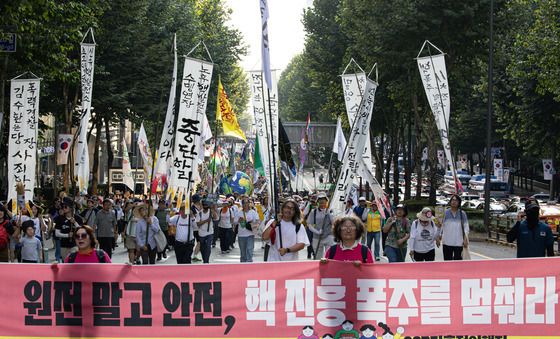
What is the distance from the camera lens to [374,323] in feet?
29.0

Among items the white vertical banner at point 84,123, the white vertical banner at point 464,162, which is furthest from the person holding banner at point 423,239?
the white vertical banner at point 464,162

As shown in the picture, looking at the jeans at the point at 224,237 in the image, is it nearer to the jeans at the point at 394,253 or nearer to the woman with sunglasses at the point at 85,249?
the jeans at the point at 394,253

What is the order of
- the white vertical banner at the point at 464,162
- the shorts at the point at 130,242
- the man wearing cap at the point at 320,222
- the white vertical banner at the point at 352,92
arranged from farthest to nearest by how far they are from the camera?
1. the white vertical banner at the point at 464,162
2. the white vertical banner at the point at 352,92
3. the shorts at the point at 130,242
4. the man wearing cap at the point at 320,222

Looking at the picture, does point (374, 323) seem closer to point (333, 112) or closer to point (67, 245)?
point (67, 245)

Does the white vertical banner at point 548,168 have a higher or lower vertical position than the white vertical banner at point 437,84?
lower

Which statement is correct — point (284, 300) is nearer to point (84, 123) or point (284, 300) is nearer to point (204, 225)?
point (204, 225)

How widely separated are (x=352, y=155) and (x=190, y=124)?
3.40 meters

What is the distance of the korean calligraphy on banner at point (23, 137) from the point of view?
20.7 metres

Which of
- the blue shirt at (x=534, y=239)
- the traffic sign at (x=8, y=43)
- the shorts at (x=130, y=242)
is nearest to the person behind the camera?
the blue shirt at (x=534, y=239)

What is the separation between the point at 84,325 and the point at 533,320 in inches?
148

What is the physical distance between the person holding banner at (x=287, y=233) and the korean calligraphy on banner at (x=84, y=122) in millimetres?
14195

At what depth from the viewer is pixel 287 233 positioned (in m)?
11.4

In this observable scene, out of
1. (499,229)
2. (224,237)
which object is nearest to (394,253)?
(224,237)

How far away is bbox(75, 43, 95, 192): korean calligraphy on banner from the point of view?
1000 inches
